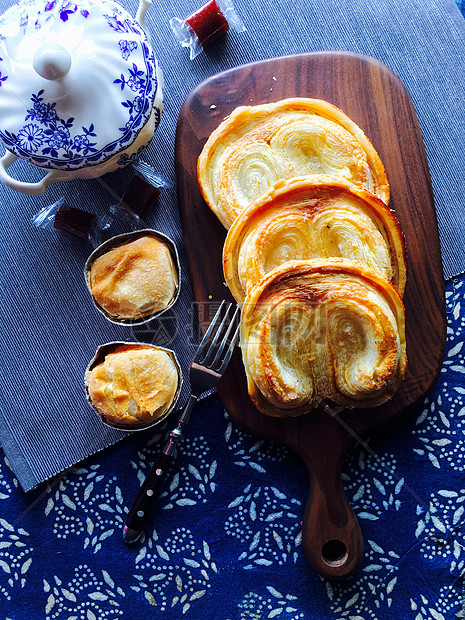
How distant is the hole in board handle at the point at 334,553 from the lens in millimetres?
2256

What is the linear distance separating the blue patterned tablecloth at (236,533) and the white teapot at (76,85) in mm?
1162

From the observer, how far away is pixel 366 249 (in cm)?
205

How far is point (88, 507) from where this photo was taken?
2410mm

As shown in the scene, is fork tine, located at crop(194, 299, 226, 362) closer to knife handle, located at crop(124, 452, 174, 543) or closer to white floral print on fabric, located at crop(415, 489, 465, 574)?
knife handle, located at crop(124, 452, 174, 543)

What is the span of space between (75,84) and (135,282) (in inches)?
28.6

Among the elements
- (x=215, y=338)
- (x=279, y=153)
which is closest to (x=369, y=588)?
(x=215, y=338)

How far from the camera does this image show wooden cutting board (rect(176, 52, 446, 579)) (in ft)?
7.43

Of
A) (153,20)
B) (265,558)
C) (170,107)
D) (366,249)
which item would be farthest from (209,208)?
(265,558)

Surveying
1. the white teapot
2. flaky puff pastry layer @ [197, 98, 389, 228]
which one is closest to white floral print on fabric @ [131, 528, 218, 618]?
flaky puff pastry layer @ [197, 98, 389, 228]

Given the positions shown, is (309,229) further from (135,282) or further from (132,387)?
(132,387)

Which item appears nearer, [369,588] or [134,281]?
[134,281]

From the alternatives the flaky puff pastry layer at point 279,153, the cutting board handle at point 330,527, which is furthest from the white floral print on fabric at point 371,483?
the flaky puff pastry layer at point 279,153

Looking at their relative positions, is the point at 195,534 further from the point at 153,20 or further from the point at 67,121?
the point at 153,20

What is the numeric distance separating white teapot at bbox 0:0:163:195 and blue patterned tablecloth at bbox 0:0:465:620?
1162mm
